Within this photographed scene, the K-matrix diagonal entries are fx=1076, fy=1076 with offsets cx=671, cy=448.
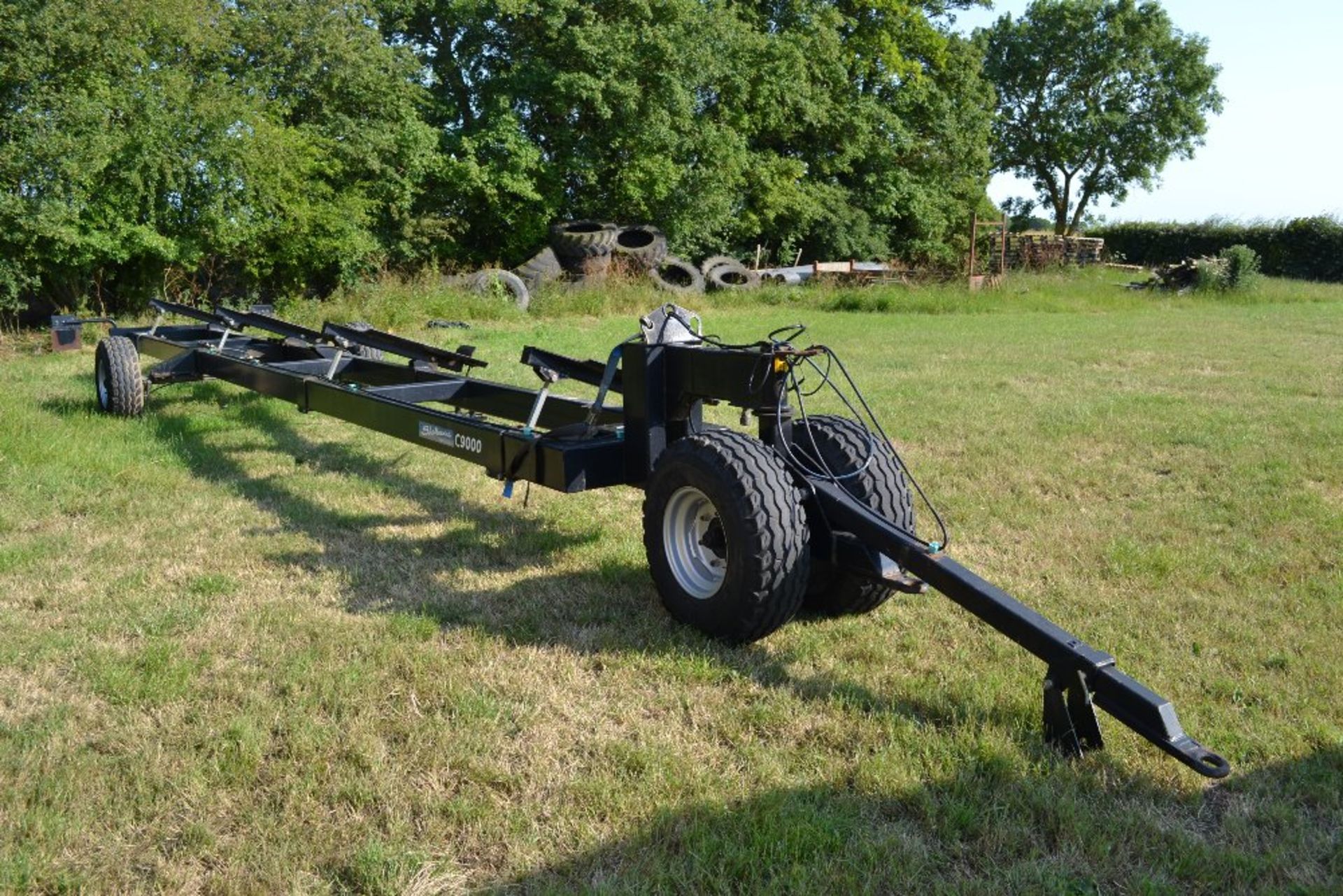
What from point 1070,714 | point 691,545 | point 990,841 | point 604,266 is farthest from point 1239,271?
point 990,841

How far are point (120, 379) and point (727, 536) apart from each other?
20.4 ft

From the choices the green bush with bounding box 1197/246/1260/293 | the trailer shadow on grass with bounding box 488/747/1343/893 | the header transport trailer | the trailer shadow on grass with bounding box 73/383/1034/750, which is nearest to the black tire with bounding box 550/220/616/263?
the trailer shadow on grass with bounding box 73/383/1034/750

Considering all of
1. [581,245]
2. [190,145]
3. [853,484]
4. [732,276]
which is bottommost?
[853,484]

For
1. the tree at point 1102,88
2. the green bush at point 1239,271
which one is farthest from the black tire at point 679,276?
the tree at point 1102,88

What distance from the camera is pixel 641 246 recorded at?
941 inches

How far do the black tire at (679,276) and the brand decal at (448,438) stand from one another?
59.8 ft

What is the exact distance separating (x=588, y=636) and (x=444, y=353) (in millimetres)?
3218

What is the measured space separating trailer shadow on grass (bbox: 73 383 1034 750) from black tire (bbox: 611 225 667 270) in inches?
630

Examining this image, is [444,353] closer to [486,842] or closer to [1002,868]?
[486,842]

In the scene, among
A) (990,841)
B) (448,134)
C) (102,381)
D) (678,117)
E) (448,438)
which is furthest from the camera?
(678,117)

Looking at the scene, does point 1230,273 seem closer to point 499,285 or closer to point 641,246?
point 641,246

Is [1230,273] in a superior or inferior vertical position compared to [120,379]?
superior

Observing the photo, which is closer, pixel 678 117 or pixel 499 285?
pixel 499 285

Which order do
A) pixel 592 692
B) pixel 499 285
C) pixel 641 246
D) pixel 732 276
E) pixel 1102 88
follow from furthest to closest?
pixel 1102 88, pixel 732 276, pixel 641 246, pixel 499 285, pixel 592 692
